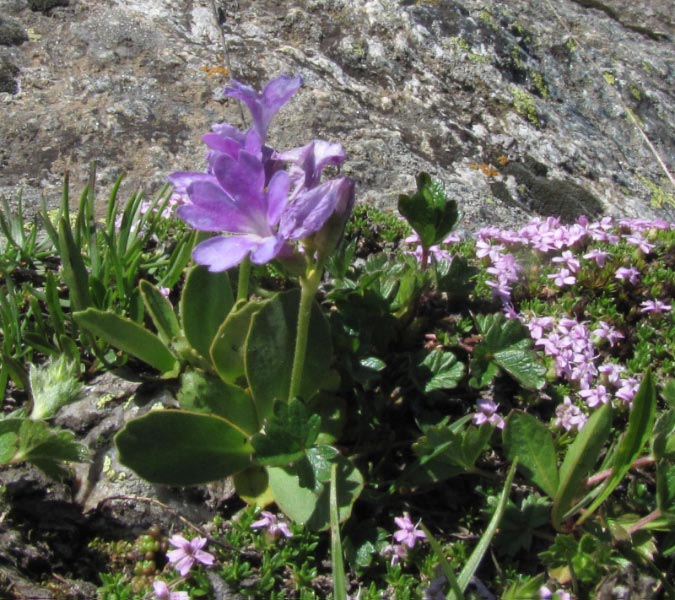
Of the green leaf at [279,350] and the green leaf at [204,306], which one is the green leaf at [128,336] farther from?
the green leaf at [279,350]

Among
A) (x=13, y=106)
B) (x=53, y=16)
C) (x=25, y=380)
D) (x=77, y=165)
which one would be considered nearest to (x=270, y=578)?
(x=25, y=380)

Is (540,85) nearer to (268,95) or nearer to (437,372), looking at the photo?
(437,372)

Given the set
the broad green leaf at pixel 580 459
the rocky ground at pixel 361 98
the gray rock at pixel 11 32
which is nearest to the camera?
the broad green leaf at pixel 580 459

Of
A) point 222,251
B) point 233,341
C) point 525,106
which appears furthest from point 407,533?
point 525,106

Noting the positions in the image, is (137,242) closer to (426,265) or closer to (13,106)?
(426,265)

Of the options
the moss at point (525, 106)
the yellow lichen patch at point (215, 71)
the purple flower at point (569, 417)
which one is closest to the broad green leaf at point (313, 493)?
the purple flower at point (569, 417)

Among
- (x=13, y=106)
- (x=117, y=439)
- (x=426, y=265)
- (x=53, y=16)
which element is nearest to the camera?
(x=117, y=439)
